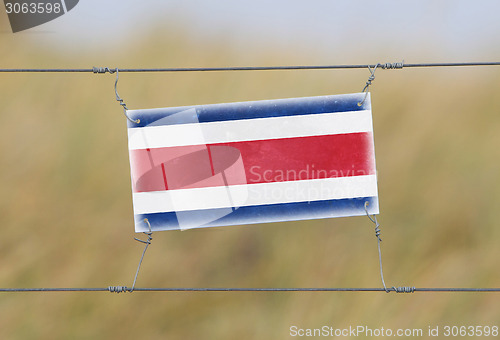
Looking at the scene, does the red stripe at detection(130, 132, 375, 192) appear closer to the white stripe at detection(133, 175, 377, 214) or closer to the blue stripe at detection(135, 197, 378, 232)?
the white stripe at detection(133, 175, 377, 214)

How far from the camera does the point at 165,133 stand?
315 cm

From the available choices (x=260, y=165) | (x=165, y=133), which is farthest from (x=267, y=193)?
(x=165, y=133)

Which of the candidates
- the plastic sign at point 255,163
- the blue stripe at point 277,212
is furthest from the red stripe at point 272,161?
the blue stripe at point 277,212

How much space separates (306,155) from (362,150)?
0.31 meters

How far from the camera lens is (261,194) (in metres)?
3.14

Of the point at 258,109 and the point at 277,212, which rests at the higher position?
the point at 258,109

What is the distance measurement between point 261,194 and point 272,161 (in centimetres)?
19

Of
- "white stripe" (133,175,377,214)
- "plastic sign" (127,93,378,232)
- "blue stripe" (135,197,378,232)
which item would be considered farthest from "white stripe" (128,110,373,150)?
"blue stripe" (135,197,378,232)

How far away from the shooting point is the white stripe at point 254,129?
314 cm

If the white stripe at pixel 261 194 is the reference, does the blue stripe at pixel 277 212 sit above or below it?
below

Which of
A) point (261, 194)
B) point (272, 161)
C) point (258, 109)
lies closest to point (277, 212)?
point (261, 194)

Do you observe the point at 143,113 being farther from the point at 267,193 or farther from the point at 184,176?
the point at 267,193

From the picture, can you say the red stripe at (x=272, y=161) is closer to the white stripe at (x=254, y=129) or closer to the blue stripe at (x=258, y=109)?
the white stripe at (x=254, y=129)

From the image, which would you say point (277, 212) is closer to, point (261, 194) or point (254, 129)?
point (261, 194)
